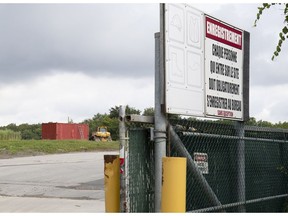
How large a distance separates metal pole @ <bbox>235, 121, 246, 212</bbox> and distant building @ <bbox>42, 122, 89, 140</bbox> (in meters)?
44.7

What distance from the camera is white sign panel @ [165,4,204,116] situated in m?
5.70

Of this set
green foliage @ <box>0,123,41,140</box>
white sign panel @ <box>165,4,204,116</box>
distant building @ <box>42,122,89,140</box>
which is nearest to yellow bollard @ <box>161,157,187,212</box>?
white sign panel @ <box>165,4,204,116</box>

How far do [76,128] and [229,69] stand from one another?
4654 centimetres

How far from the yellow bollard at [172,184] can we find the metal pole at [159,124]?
0.26 metres

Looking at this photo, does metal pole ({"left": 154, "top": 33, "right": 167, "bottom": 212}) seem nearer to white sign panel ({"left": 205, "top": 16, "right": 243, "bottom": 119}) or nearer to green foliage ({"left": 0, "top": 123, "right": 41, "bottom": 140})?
white sign panel ({"left": 205, "top": 16, "right": 243, "bottom": 119})

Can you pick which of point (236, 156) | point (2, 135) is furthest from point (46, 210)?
point (2, 135)

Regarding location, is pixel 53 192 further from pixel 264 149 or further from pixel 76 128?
pixel 76 128

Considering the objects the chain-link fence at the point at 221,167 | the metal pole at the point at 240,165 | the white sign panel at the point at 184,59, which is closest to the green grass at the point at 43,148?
the chain-link fence at the point at 221,167

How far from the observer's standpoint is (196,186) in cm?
647

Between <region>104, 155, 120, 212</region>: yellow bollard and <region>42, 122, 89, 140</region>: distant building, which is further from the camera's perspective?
<region>42, 122, 89, 140</region>: distant building

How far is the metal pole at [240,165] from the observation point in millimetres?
7523

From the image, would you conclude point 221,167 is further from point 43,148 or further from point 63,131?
point 63,131

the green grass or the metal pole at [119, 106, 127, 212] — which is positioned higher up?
the metal pole at [119, 106, 127, 212]

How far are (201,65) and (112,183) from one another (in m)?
2.05
